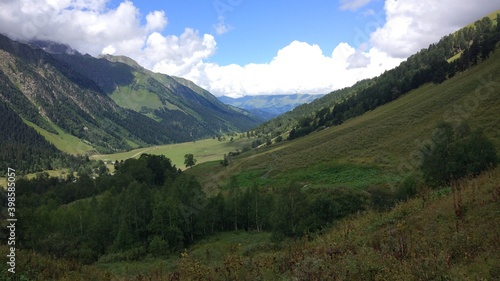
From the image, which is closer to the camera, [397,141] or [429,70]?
[397,141]

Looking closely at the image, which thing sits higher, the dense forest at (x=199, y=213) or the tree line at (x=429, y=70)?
the tree line at (x=429, y=70)

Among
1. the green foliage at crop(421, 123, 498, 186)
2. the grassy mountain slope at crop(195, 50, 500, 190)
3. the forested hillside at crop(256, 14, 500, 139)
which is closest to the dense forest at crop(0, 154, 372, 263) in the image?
the green foliage at crop(421, 123, 498, 186)

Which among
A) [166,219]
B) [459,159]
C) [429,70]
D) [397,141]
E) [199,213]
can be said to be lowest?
[199,213]

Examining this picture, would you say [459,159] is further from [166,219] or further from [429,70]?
[429,70]

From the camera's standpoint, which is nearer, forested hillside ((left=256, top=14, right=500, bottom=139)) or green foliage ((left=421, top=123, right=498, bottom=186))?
green foliage ((left=421, top=123, right=498, bottom=186))

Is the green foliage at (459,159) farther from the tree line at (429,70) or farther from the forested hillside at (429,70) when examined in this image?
the forested hillside at (429,70)

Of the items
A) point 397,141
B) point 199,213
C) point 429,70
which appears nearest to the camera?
point 199,213

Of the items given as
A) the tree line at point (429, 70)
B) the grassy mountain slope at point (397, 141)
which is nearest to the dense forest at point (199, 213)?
the grassy mountain slope at point (397, 141)

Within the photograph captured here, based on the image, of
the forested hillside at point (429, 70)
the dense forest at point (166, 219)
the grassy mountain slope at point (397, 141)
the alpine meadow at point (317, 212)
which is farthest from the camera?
the forested hillside at point (429, 70)

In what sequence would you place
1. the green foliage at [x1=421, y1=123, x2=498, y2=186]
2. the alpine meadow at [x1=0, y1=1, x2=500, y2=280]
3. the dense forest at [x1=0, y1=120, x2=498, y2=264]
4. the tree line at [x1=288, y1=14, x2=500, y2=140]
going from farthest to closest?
the tree line at [x1=288, y1=14, x2=500, y2=140] → the dense forest at [x1=0, y1=120, x2=498, y2=264] → the green foliage at [x1=421, y1=123, x2=498, y2=186] → the alpine meadow at [x1=0, y1=1, x2=500, y2=280]

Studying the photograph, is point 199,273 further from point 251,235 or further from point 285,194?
point 251,235

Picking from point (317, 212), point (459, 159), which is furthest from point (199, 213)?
point (459, 159)

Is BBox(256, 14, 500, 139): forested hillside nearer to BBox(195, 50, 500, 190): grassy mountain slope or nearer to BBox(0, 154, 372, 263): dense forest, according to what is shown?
BBox(195, 50, 500, 190): grassy mountain slope

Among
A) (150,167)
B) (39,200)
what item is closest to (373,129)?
(150,167)
